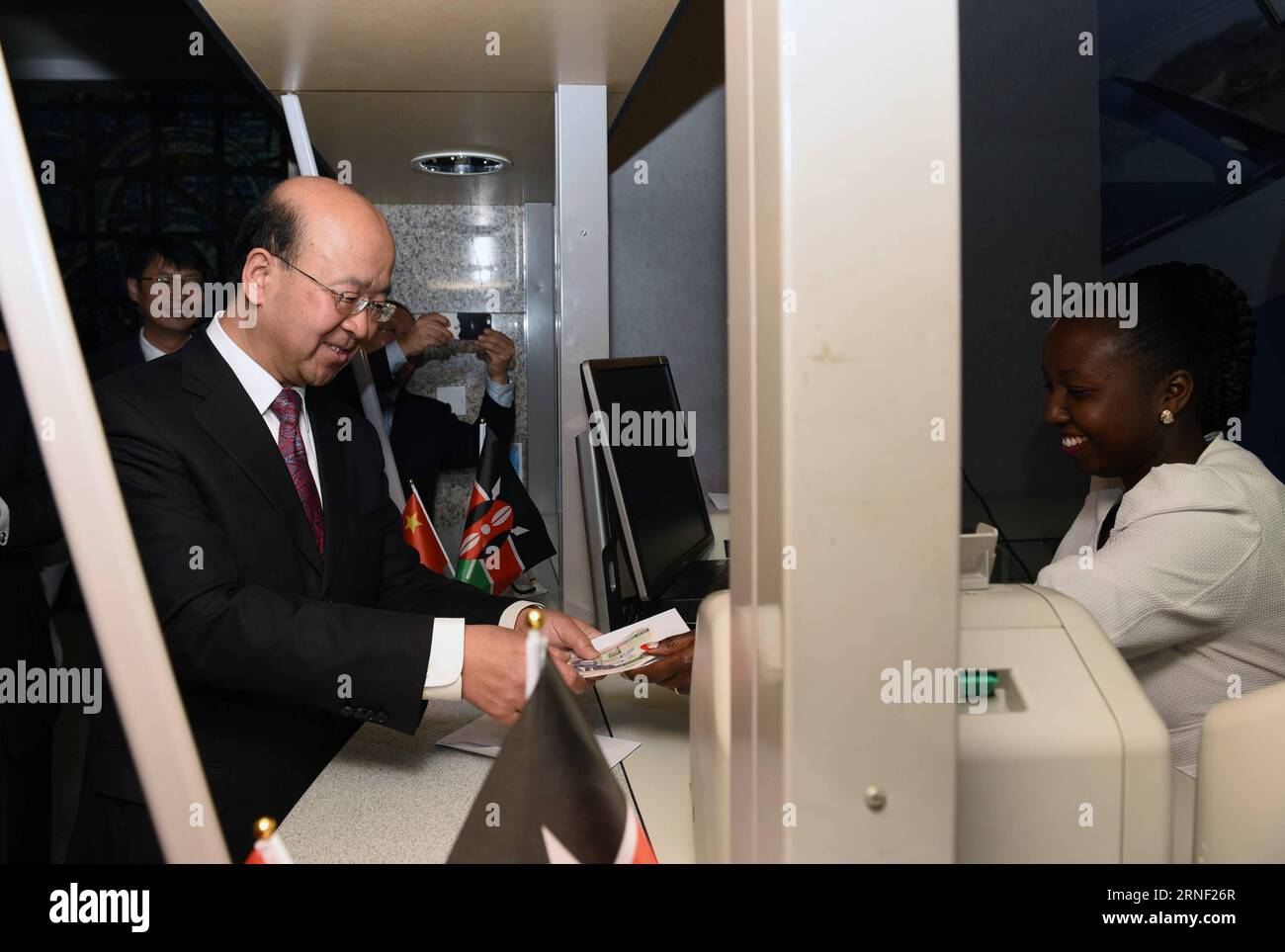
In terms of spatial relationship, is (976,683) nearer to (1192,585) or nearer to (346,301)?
(1192,585)

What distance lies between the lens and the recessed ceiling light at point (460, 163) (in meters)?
2.39

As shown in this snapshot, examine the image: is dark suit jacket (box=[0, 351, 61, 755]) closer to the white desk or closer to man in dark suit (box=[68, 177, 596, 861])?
man in dark suit (box=[68, 177, 596, 861])

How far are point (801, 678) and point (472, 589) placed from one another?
129 cm

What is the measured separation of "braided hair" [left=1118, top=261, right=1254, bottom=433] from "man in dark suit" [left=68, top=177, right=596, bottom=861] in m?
0.97

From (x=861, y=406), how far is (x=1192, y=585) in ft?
2.91

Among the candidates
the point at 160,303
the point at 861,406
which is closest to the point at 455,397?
the point at 160,303

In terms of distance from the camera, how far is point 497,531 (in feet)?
7.93

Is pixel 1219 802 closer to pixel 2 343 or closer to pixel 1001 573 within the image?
pixel 1001 573

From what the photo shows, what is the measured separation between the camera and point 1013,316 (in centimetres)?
319

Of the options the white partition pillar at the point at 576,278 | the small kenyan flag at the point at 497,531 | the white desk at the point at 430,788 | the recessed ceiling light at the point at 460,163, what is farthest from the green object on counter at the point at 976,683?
the recessed ceiling light at the point at 460,163

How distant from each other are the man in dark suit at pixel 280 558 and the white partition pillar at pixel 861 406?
74 cm

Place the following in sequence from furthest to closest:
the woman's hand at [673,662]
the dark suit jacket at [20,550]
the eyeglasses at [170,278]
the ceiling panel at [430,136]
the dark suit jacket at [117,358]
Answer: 1. the eyeglasses at [170,278]
2. the dark suit jacket at [117,358]
3. the dark suit jacket at [20,550]
4. the ceiling panel at [430,136]
5. the woman's hand at [673,662]

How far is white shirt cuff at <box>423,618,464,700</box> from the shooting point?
128 centimetres

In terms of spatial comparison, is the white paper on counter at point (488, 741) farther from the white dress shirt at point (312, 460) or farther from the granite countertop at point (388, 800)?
the white dress shirt at point (312, 460)
